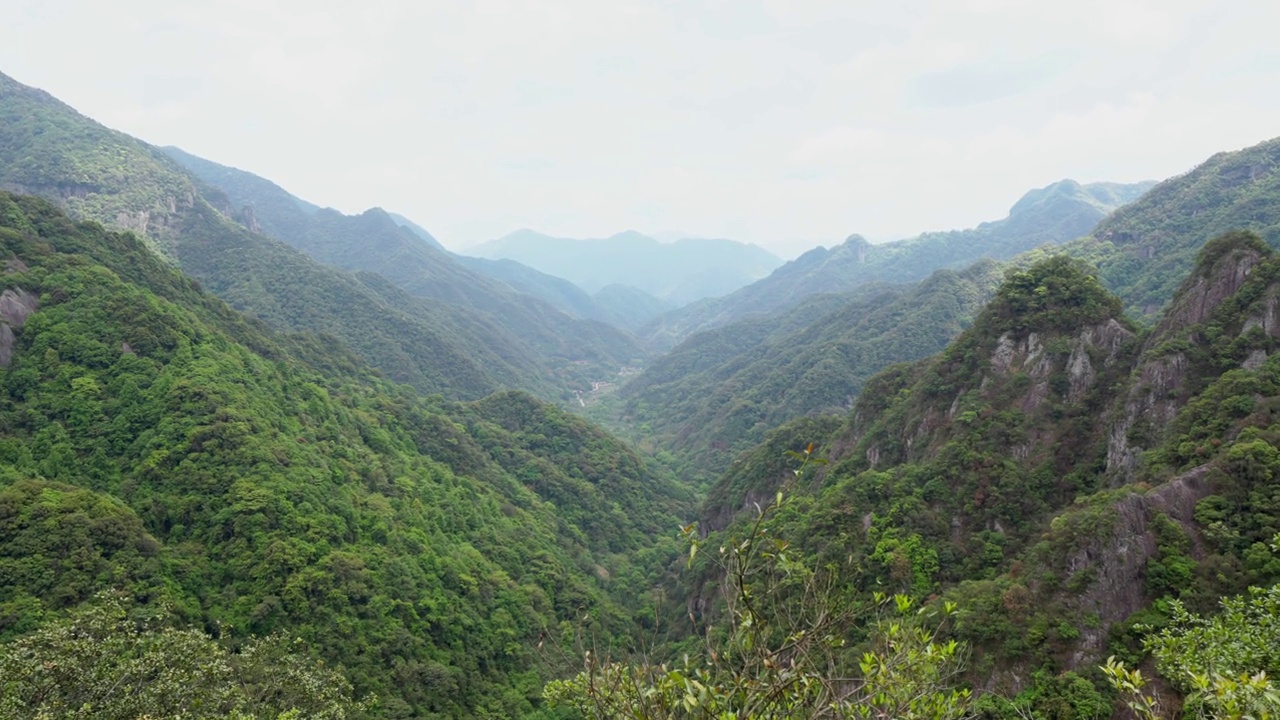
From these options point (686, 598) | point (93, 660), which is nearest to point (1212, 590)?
point (93, 660)

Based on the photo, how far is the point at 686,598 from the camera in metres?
53.7

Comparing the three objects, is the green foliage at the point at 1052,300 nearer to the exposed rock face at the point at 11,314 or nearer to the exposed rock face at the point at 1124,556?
the exposed rock face at the point at 1124,556

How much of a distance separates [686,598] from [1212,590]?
38653mm

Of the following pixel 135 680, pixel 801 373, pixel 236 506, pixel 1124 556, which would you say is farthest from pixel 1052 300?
pixel 801 373

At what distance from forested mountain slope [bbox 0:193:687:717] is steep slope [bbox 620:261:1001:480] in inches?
1904

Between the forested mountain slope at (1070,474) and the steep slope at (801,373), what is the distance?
54.4 m

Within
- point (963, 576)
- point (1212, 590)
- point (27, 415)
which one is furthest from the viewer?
point (27, 415)

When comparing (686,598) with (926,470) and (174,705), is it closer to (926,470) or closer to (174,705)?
(926,470)

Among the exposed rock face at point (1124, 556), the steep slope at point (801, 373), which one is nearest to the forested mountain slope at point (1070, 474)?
the exposed rock face at point (1124, 556)

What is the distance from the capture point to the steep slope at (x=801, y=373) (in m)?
104

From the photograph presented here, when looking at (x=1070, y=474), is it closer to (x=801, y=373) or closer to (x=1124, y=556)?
(x=1124, y=556)

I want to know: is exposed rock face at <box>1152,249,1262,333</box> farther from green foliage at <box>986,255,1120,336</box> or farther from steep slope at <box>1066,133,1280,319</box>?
steep slope at <box>1066,133,1280,319</box>

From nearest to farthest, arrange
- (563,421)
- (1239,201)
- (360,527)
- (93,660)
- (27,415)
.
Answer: (93,660) < (27,415) < (360,527) < (563,421) < (1239,201)

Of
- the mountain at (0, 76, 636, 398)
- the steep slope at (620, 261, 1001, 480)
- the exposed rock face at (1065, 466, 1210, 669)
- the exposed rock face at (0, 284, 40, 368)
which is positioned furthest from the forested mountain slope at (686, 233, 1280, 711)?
the mountain at (0, 76, 636, 398)
